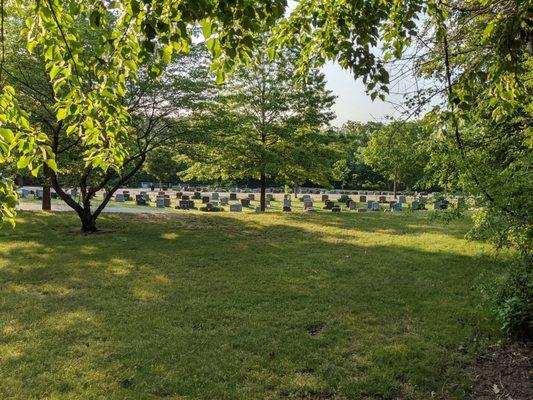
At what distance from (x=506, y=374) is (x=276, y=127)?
56.2 ft

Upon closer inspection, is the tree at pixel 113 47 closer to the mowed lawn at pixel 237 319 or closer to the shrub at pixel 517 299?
the mowed lawn at pixel 237 319

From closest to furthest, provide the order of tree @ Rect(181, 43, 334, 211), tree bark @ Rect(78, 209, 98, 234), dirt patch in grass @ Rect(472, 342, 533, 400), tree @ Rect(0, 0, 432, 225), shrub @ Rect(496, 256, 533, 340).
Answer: tree @ Rect(0, 0, 432, 225) → dirt patch in grass @ Rect(472, 342, 533, 400) → shrub @ Rect(496, 256, 533, 340) → tree bark @ Rect(78, 209, 98, 234) → tree @ Rect(181, 43, 334, 211)

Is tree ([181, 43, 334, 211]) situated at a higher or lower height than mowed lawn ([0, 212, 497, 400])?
higher

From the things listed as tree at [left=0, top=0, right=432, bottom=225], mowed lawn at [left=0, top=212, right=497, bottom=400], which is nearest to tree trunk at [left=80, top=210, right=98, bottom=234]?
mowed lawn at [left=0, top=212, right=497, bottom=400]

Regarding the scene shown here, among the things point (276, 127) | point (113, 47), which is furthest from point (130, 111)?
point (113, 47)

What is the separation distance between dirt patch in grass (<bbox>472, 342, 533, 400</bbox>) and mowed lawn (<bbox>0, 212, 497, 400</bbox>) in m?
0.18

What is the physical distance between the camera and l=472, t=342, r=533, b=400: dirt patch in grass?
14.7 ft

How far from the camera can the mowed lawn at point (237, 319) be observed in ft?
15.6

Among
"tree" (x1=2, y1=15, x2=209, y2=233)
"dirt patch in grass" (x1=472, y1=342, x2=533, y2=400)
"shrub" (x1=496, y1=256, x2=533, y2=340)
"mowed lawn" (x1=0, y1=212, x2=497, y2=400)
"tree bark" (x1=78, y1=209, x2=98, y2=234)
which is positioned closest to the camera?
"dirt patch in grass" (x1=472, y1=342, x2=533, y2=400)

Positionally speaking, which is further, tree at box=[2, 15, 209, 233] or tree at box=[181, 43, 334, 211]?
tree at box=[181, 43, 334, 211]

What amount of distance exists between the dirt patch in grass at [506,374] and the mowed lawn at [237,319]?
18cm

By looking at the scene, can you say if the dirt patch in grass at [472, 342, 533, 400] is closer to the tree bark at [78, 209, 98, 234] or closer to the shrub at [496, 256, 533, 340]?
the shrub at [496, 256, 533, 340]

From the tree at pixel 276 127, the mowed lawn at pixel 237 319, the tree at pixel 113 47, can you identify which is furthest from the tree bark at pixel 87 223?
the tree at pixel 113 47

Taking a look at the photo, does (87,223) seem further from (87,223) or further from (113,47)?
(113,47)
